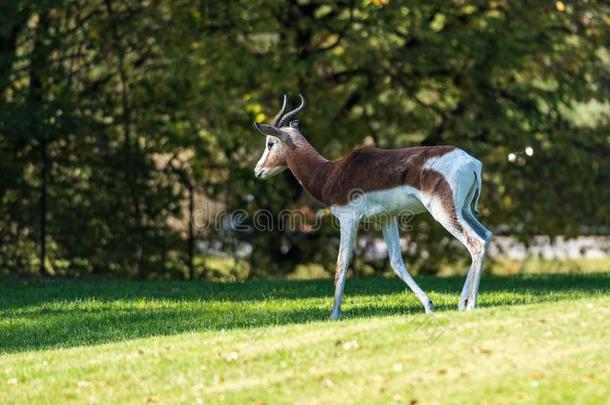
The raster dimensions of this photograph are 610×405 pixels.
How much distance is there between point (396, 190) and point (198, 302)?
3772mm

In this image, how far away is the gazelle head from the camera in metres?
14.4

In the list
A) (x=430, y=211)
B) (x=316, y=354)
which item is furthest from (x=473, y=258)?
(x=316, y=354)

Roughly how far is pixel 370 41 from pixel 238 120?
8.47ft

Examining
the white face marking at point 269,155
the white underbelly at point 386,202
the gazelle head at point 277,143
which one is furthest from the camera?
the white face marking at point 269,155

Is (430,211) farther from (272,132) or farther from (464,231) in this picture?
(272,132)

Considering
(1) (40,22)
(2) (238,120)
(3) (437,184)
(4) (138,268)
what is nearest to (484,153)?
(2) (238,120)

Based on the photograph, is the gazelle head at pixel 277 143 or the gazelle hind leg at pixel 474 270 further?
the gazelle head at pixel 277 143

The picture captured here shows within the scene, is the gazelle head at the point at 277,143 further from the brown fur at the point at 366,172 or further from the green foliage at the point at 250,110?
the green foliage at the point at 250,110

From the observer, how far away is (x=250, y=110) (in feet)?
73.4

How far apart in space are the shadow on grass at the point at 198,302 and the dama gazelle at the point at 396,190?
0.74 m

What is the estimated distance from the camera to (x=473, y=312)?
12.1m

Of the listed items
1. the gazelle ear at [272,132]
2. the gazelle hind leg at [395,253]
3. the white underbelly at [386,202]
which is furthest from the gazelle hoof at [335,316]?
the gazelle ear at [272,132]

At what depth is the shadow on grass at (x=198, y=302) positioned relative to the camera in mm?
13906

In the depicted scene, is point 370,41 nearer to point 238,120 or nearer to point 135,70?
point 238,120
